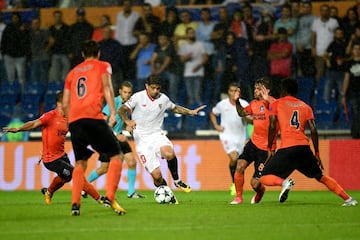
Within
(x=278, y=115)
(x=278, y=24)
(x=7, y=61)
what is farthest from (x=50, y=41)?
(x=278, y=115)

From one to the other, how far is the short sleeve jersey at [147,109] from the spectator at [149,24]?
6950 millimetres

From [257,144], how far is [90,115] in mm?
4744

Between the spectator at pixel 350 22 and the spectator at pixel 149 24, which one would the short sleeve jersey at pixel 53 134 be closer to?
the spectator at pixel 149 24

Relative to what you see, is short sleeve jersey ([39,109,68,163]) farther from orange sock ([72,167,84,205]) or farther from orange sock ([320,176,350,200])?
orange sock ([320,176,350,200])

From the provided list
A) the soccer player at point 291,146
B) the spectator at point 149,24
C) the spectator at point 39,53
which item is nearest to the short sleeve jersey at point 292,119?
the soccer player at point 291,146

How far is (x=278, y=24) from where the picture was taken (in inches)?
890

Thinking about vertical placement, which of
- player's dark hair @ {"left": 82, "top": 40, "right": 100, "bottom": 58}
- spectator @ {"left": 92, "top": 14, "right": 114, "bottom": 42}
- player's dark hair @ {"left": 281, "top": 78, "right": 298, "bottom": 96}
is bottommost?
spectator @ {"left": 92, "top": 14, "right": 114, "bottom": 42}

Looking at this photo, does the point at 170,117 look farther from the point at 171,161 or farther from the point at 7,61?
the point at 171,161

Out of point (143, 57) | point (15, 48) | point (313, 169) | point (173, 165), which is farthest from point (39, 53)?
point (313, 169)

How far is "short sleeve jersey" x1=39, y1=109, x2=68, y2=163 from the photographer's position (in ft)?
53.6

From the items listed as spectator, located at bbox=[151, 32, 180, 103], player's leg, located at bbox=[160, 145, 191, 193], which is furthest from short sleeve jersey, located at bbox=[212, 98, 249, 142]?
player's leg, located at bbox=[160, 145, 191, 193]

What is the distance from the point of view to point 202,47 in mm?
22875

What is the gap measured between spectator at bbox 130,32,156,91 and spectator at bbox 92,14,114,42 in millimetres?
930

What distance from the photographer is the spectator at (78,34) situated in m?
23.7
